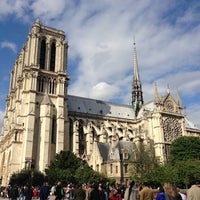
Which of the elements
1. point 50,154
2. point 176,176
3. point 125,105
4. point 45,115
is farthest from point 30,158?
point 125,105

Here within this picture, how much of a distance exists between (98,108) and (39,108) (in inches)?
761

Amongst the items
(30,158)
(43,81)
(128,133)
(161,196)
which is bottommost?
(161,196)

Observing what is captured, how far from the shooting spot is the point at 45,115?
1950 inches

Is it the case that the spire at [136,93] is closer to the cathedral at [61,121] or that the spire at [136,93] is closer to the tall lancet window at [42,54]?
the cathedral at [61,121]

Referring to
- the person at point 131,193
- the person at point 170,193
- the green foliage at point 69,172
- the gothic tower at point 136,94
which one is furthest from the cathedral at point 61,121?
the person at point 170,193

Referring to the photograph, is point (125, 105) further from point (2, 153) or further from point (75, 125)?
point (2, 153)

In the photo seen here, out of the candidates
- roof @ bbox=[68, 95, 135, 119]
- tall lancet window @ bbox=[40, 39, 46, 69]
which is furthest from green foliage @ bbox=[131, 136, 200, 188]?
tall lancet window @ bbox=[40, 39, 46, 69]

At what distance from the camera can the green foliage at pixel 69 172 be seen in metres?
36.6

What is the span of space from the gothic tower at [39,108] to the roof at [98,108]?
848 cm

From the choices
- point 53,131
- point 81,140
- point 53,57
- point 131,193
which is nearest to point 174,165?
point 81,140

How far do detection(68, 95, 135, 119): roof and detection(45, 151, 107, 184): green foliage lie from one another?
761 inches

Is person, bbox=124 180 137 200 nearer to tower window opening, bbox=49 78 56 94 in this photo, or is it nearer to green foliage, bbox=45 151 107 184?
green foliage, bbox=45 151 107 184

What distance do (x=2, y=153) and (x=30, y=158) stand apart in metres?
14.1

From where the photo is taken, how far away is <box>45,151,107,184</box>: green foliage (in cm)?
3656
